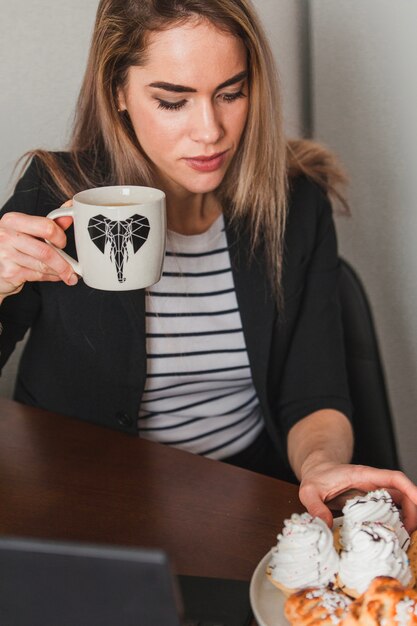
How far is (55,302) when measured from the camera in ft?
4.30

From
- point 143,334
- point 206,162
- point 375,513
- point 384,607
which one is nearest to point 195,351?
point 143,334

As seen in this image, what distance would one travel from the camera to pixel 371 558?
0.69m

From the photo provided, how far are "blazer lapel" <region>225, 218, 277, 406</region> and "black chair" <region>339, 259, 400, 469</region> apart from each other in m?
0.18

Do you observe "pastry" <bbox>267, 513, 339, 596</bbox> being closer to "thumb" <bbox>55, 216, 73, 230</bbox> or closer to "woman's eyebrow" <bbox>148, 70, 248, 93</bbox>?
"thumb" <bbox>55, 216, 73, 230</bbox>

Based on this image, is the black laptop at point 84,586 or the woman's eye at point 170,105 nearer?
the black laptop at point 84,586

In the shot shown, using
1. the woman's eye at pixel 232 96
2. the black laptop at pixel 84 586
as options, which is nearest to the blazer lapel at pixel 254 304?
the woman's eye at pixel 232 96

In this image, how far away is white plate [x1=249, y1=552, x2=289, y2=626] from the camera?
0.70 metres

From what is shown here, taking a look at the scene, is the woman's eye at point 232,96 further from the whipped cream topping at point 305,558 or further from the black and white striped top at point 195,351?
the whipped cream topping at point 305,558

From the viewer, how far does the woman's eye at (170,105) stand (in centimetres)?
114

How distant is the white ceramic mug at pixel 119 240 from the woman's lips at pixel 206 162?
228 millimetres

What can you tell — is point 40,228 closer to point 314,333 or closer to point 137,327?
point 137,327

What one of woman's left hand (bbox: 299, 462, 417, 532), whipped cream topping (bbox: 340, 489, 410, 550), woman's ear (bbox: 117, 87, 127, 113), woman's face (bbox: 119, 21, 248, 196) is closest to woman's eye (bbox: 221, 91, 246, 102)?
woman's face (bbox: 119, 21, 248, 196)

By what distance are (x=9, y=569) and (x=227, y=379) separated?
86 centimetres

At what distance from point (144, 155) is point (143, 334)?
0.27 m
